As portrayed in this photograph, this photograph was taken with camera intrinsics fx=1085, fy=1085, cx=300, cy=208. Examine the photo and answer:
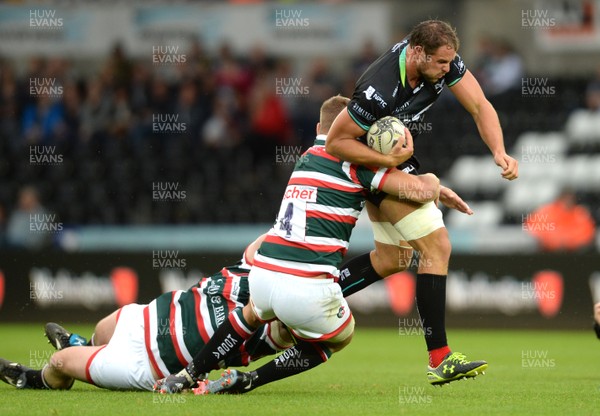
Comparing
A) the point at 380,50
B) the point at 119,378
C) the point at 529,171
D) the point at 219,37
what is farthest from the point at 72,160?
the point at 119,378

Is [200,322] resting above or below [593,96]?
below

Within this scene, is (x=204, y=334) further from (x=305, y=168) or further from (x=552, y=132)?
(x=552, y=132)

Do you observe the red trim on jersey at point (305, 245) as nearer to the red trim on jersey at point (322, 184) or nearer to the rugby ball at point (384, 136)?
the red trim on jersey at point (322, 184)

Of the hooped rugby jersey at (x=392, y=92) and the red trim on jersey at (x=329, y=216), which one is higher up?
the hooped rugby jersey at (x=392, y=92)

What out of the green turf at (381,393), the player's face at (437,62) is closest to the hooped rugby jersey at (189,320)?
the green turf at (381,393)

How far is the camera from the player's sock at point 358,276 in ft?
23.2

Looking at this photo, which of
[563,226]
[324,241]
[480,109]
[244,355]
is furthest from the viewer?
[563,226]

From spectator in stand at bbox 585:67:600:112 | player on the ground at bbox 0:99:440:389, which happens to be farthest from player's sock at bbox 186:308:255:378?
spectator in stand at bbox 585:67:600:112

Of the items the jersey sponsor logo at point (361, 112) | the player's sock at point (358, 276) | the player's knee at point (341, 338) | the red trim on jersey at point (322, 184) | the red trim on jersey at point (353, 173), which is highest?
the jersey sponsor logo at point (361, 112)

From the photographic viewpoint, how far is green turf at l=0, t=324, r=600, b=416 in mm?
5789

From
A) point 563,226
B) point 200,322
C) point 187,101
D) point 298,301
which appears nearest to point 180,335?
point 200,322

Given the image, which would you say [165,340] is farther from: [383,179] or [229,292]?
[383,179]

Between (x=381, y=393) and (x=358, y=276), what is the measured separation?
2.56 ft

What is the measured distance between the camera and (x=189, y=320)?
6.55 metres
